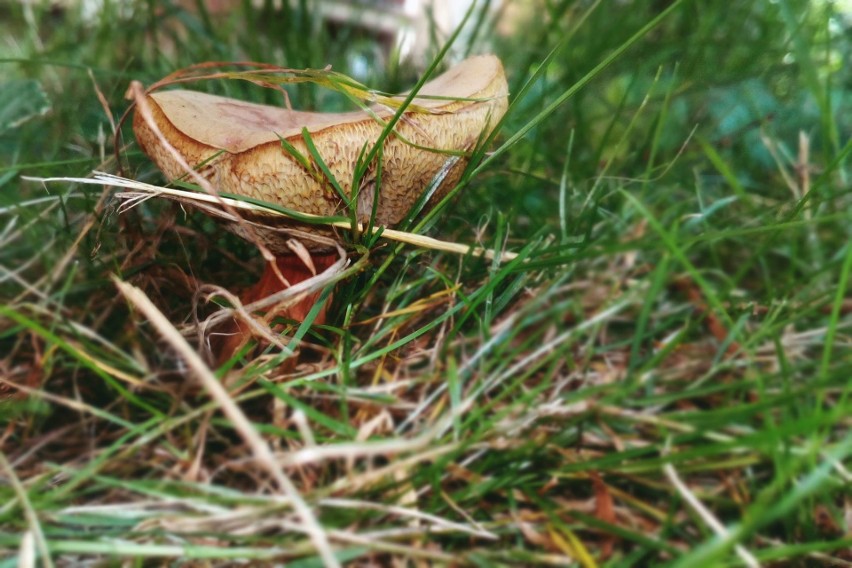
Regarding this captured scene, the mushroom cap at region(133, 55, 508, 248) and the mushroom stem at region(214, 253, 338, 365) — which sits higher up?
the mushroom cap at region(133, 55, 508, 248)

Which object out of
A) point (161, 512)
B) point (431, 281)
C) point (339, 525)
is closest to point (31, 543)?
point (161, 512)

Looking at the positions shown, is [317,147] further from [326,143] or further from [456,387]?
[456,387]

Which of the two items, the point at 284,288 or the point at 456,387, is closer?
the point at 456,387

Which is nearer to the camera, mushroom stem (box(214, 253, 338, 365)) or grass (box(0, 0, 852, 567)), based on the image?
grass (box(0, 0, 852, 567))

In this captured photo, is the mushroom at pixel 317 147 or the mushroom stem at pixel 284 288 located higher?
the mushroom at pixel 317 147

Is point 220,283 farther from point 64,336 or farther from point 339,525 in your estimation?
point 339,525

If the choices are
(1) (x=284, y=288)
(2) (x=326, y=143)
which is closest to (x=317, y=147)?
(2) (x=326, y=143)
